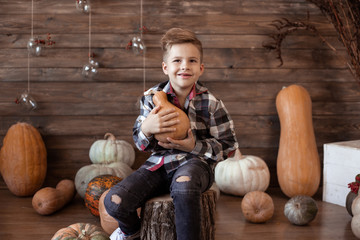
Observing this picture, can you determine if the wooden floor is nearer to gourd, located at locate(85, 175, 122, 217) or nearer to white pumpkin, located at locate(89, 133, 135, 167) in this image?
gourd, located at locate(85, 175, 122, 217)

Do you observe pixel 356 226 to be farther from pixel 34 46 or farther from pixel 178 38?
pixel 34 46

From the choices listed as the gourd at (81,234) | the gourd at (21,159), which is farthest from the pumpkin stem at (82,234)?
the gourd at (21,159)

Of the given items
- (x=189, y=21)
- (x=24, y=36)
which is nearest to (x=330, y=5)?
(x=189, y=21)

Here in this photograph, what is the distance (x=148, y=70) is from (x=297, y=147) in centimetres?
127

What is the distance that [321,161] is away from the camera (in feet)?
11.4

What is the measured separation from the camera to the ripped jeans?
1650 mm

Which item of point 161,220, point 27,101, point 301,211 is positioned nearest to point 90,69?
point 27,101

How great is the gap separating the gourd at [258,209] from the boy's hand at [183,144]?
2.98ft

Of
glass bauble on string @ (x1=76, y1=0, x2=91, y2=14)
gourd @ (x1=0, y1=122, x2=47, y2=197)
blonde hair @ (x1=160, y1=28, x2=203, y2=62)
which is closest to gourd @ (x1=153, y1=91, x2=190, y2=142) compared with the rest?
blonde hair @ (x1=160, y1=28, x2=203, y2=62)

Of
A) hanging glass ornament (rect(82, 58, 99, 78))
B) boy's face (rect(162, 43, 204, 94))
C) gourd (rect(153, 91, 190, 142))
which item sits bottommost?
gourd (rect(153, 91, 190, 142))

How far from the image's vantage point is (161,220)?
1.81 metres

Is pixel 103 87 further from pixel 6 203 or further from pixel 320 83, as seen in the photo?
pixel 320 83

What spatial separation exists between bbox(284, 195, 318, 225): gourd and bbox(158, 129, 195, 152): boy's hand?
1.01 metres

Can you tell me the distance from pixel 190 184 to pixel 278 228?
103 centimetres
